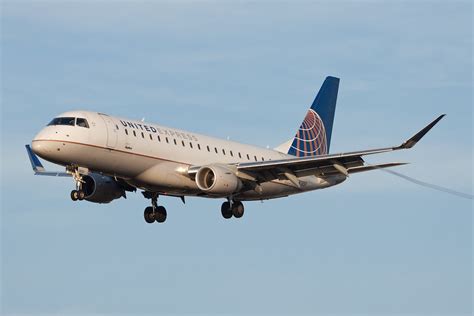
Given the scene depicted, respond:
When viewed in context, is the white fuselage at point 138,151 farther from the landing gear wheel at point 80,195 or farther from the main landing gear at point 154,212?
the main landing gear at point 154,212

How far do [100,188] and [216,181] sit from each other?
629 cm

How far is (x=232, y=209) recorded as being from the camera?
194ft

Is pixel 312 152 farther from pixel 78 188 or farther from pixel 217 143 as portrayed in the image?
pixel 78 188

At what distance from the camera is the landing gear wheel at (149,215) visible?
59.9m

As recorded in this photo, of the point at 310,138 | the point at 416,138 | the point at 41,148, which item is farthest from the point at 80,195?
the point at 310,138

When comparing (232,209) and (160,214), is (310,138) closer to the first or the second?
(232,209)

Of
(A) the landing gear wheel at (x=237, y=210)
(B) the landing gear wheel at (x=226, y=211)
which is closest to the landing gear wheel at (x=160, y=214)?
(B) the landing gear wheel at (x=226, y=211)

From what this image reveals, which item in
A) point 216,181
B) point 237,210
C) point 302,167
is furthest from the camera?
point 237,210

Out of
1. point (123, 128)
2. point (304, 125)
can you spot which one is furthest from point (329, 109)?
point (123, 128)

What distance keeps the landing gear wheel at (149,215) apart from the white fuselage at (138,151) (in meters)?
2.94

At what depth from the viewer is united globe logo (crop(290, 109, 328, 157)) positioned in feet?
216

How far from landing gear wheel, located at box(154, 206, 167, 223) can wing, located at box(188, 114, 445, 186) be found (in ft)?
15.7

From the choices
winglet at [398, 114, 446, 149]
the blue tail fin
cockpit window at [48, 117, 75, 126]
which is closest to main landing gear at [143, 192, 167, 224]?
cockpit window at [48, 117, 75, 126]

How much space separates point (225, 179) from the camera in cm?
5556
